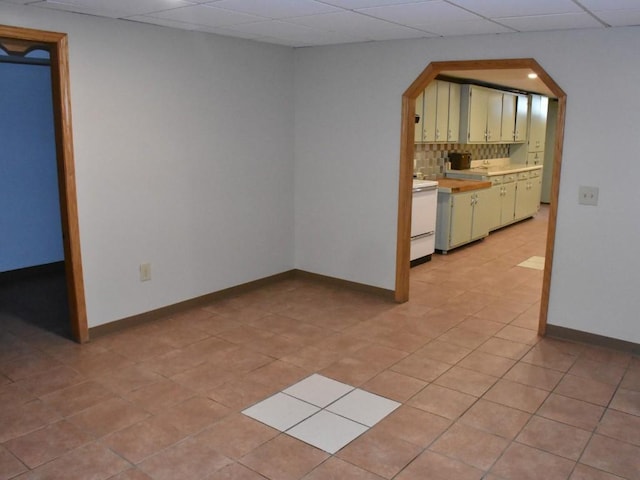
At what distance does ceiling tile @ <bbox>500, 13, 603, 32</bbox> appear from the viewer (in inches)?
130

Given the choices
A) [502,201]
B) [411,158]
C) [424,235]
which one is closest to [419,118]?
[424,235]

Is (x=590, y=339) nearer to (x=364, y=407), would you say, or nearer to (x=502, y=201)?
(x=364, y=407)

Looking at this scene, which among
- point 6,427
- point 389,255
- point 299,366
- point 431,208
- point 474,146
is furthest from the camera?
point 474,146

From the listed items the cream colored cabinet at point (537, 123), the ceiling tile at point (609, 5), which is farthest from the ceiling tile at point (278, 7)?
the cream colored cabinet at point (537, 123)

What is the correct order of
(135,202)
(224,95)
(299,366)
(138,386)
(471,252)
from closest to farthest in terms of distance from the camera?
(138,386)
(299,366)
(135,202)
(224,95)
(471,252)

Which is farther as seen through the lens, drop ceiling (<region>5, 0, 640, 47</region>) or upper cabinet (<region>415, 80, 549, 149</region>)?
upper cabinet (<region>415, 80, 549, 149</region>)

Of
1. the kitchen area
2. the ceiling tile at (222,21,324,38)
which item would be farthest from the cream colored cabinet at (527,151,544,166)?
the ceiling tile at (222,21,324,38)

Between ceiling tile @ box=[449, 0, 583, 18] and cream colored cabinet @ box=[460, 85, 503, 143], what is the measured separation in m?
4.02

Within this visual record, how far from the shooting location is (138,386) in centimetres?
327

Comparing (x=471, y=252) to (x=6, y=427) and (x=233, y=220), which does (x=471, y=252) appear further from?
(x=6, y=427)

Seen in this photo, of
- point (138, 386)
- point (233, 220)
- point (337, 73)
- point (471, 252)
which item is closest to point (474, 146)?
point (471, 252)

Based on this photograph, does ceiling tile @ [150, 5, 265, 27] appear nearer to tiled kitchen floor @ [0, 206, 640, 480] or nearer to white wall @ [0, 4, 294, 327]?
white wall @ [0, 4, 294, 327]

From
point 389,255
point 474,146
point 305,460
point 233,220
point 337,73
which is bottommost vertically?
point 305,460

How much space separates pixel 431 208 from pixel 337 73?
1999 millimetres
